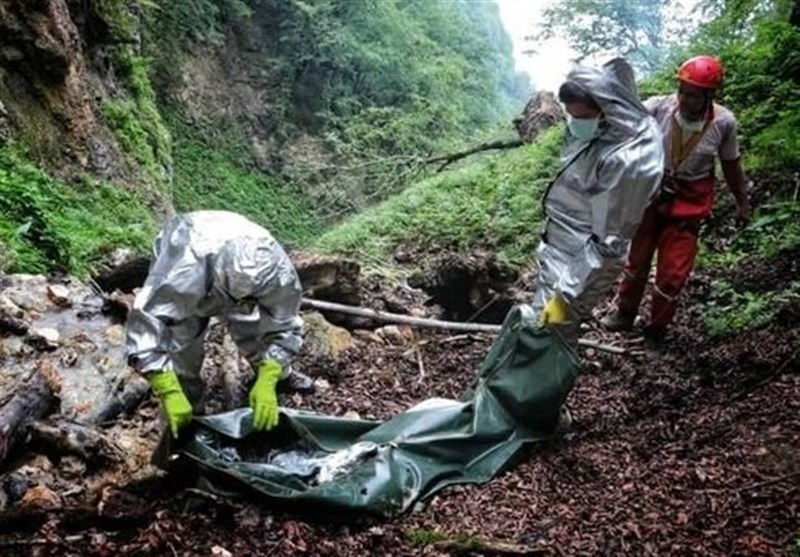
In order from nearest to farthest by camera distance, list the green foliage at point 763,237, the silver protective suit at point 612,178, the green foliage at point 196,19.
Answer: the silver protective suit at point 612,178, the green foliage at point 763,237, the green foliage at point 196,19

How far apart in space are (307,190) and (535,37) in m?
10.5

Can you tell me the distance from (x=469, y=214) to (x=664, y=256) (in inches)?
251

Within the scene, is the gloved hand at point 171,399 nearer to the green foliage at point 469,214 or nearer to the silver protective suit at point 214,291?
the silver protective suit at point 214,291

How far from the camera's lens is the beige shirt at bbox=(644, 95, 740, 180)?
4234 millimetres

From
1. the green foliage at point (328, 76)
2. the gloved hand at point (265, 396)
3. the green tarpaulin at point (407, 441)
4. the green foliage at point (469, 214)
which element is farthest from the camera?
the green foliage at point (328, 76)

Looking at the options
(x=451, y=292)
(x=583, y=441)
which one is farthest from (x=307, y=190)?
(x=583, y=441)

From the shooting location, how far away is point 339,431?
11.8 feet

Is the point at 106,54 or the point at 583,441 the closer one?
the point at 583,441

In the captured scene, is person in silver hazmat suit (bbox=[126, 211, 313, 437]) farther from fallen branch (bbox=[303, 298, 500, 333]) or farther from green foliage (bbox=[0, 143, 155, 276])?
green foliage (bbox=[0, 143, 155, 276])

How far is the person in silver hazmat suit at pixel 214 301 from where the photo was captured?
3113 mm

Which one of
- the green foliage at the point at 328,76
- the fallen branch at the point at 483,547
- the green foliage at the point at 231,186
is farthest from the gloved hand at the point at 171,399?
the green foliage at the point at 231,186

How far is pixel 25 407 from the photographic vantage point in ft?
12.2

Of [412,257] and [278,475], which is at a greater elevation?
[278,475]

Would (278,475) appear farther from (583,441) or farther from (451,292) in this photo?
(451,292)
